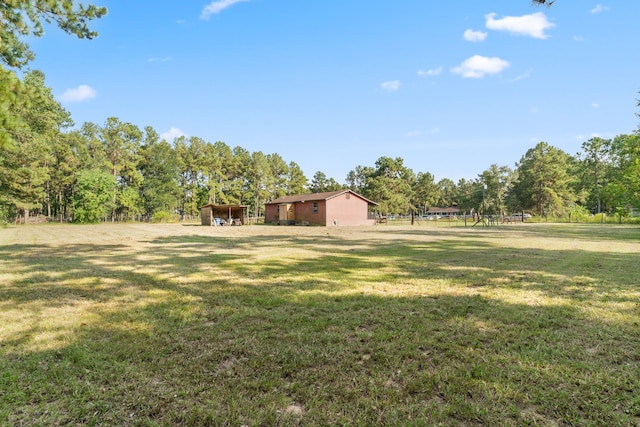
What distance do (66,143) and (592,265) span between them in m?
55.4

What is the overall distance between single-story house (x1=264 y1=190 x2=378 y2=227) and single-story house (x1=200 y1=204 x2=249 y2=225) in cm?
437

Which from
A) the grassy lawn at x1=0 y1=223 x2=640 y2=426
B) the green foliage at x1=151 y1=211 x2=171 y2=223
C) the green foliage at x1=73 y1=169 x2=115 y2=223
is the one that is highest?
Answer: the green foliage at x1=73 y1=169 x2=115 y2=223

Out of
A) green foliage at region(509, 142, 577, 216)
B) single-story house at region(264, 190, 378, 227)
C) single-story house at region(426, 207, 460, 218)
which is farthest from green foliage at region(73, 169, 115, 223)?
single-story house at region(426, 207, 460, 218)

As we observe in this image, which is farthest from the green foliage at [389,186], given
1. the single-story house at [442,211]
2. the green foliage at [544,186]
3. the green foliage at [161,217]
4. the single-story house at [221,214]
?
the single-story house at [442,211]

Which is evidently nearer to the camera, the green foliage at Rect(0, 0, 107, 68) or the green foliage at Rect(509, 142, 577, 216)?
the green foliage at Rect(0, 0, 107, 68)

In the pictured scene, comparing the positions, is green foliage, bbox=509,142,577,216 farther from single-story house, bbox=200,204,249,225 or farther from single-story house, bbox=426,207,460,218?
single-story house, bbox=200,204,249,225

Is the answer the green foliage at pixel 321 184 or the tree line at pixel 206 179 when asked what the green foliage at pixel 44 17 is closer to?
the tree line at pixel 206 179

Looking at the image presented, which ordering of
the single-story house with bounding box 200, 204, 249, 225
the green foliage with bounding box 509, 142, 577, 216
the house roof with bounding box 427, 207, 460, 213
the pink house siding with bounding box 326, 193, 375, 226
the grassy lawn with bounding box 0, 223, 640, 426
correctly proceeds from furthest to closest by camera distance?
the house roof with bounding box 427, 207, 460, 213
the green foliage with bounding box 509, 142, 577, 216
the single-story house with bounding box 200, 204, 249, 225
the pink house siding with bounding box 326, 193, 375, 226
the grassy lawn with bounding box 0, 223, 640, 426

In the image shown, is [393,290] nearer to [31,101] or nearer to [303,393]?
[303,393]

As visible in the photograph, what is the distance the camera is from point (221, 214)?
118 ft

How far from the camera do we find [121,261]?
837 cm

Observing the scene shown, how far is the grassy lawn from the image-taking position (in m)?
2.11

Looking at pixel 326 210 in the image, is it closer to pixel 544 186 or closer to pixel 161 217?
A: pixel 161 217

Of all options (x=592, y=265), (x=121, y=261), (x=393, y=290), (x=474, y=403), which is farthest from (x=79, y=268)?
(x=592, y=265)
